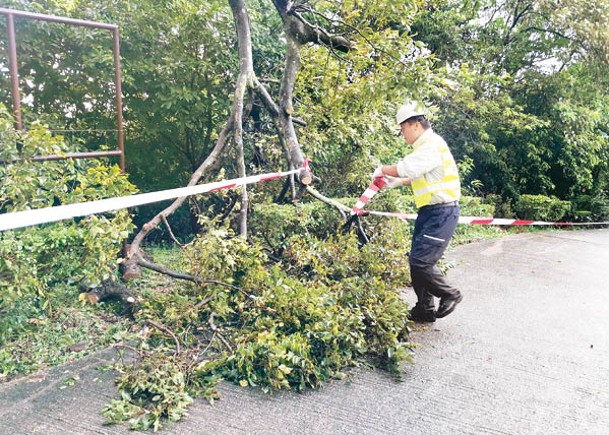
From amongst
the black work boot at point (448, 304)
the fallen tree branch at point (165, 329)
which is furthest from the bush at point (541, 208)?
the fallen tree branch at point (165, 329)

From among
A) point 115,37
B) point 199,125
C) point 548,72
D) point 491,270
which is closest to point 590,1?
point 548,72

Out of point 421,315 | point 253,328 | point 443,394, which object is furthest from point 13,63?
point 443,394

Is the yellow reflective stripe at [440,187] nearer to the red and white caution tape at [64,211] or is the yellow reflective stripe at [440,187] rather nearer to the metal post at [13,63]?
the red and white caution tape at [64,211]

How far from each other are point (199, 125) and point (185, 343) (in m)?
3.81

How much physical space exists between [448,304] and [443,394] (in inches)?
44.5

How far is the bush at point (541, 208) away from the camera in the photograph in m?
10.5

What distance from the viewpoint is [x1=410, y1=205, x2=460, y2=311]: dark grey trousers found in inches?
157

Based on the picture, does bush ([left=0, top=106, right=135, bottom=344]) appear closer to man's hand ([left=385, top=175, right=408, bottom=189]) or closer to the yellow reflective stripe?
man's hand ([left=385, top=175, right=408, bottom=189])

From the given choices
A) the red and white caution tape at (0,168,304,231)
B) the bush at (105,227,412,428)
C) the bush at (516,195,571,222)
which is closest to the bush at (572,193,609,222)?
the bush at (516,195,571,222)

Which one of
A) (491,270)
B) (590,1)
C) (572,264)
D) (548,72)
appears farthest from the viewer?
(548,72)

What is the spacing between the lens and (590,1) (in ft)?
30.2

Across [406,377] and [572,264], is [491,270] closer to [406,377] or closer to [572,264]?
[572,264]

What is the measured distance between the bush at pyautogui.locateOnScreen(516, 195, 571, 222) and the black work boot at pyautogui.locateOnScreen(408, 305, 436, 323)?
7266 millimetres

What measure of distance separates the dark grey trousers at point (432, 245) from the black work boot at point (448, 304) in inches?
1.8
